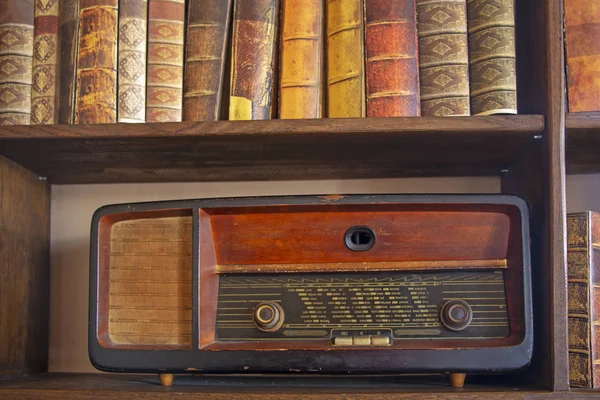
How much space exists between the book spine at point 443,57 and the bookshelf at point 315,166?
0.05 meters

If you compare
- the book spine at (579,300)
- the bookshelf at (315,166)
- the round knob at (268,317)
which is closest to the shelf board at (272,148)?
the bookshelf at (315,166)

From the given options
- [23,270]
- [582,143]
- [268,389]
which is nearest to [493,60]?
[582,143]

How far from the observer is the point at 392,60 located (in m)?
1.12

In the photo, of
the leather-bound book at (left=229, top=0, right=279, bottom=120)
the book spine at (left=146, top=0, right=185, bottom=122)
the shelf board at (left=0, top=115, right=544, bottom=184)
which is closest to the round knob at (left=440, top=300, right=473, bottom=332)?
the shelf board at (left=0, top=115, right=544, bottom=184)

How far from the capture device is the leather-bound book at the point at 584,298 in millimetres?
1068

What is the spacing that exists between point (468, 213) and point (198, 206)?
412 mm

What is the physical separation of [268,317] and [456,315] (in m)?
0.28

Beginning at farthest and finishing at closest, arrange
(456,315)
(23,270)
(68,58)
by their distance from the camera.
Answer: (23,270) < (68,58) < (456,315)

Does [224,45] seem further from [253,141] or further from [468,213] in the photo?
[468,213]

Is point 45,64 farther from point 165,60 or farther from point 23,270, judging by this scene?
point 23,270

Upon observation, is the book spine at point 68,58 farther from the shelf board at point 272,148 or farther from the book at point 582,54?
the book at point 582,54

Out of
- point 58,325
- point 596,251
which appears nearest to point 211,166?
point 58,325

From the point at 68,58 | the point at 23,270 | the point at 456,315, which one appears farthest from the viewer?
the point at 23,270

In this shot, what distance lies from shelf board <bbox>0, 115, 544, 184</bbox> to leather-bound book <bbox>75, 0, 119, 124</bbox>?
5 centimetres
